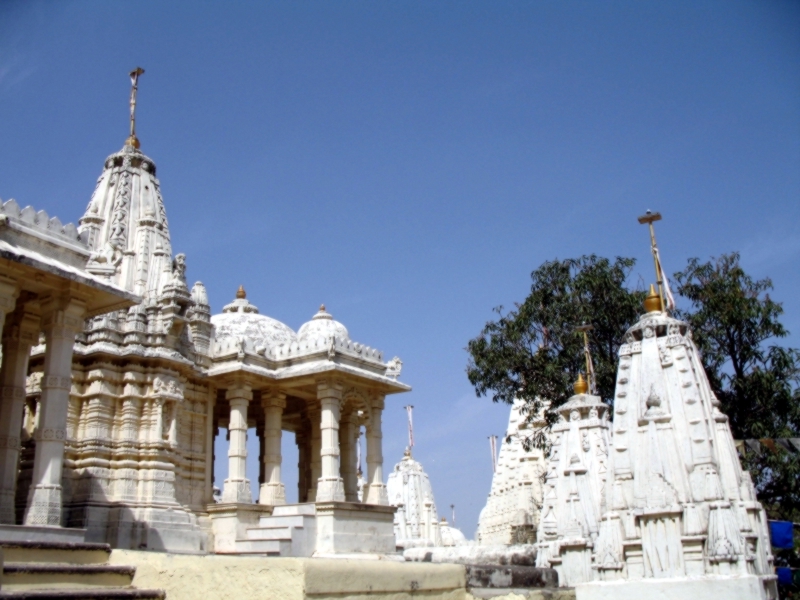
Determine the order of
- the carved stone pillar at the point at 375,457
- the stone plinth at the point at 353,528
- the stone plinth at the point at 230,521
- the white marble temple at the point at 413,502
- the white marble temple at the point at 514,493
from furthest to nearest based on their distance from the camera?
the white marble temple at the point at 413,502 < the white marble temple at the point at 514,493 < the carved stone pillar at the point at 375,457 < the stone plinth at the point at 230,521 < the stone plinth at the point at 353,528

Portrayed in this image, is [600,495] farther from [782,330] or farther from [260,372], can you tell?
[782,330]

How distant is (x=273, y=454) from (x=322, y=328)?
3396mm

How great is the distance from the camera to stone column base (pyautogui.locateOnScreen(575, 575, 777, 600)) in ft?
32.1

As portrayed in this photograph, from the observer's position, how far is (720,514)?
34.0 ft

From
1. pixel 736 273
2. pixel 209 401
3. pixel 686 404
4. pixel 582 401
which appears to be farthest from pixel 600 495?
pixel 736 273

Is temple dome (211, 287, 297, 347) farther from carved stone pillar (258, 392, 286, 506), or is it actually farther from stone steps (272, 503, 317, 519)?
stone steps (272, 503, 317, 519)

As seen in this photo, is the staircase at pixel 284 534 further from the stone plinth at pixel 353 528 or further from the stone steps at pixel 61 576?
the stone steps at pixel 61 576

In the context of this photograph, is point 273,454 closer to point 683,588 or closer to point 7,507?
point 7,507

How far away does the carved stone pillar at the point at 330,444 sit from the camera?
1716cm

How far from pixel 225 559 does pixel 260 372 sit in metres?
13.1

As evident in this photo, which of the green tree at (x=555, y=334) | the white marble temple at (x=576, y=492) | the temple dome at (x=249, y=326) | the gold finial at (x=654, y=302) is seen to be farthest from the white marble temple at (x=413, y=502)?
the gold finial at (x=654, y=302)

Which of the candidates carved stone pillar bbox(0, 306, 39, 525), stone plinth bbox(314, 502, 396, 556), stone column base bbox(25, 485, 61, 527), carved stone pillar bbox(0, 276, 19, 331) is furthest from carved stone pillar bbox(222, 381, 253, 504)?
carved stone pillar bbox(0, 276, 19, 331)

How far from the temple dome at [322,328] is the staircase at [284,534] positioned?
13.6 feet

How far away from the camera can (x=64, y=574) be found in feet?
24.0
